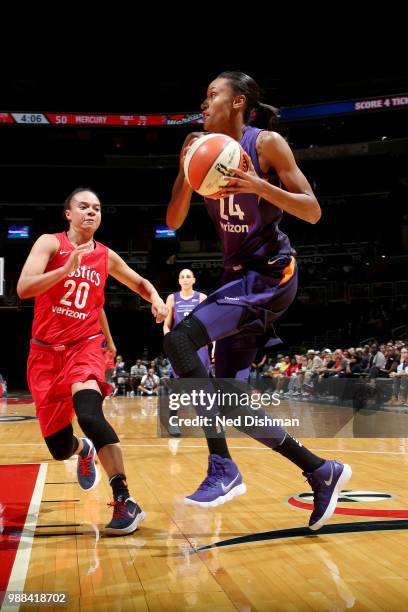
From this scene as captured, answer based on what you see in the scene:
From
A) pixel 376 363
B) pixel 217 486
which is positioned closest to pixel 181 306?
pixel 217 486

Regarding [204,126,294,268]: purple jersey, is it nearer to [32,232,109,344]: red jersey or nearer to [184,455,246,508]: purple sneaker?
[32,232,109,344]: red jersey

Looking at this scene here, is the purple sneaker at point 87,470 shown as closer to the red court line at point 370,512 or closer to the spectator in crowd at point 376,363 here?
the red court line at point 370,512

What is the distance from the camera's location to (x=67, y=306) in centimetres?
382

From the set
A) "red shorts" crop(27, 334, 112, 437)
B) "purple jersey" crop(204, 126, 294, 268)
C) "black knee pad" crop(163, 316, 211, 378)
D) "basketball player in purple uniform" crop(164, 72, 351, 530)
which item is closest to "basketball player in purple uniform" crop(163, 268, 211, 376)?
"red shorts" crop(27, 334, 112, 437)

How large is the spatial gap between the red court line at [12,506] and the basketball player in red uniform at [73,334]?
440mm

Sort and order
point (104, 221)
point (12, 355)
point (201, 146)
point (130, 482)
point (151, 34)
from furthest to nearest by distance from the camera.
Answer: point (104, 221) → point (12, 355) → point (151, 34) → point (130, 482) → point (201, 146)

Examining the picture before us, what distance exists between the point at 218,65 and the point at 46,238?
84.2 feet

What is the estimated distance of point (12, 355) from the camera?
29.1 meters

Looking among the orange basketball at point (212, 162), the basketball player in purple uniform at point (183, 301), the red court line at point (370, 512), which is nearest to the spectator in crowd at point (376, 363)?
the basketball player in purple uniform at point (183, 301)

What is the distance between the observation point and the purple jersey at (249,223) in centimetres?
348

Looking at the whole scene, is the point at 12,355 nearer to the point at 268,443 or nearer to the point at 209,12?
the point at 209,12

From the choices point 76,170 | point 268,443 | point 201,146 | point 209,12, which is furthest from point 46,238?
point 76,170

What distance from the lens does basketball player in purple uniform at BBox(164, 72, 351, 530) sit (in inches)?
130

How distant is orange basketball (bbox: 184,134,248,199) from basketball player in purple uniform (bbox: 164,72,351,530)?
59 mm
